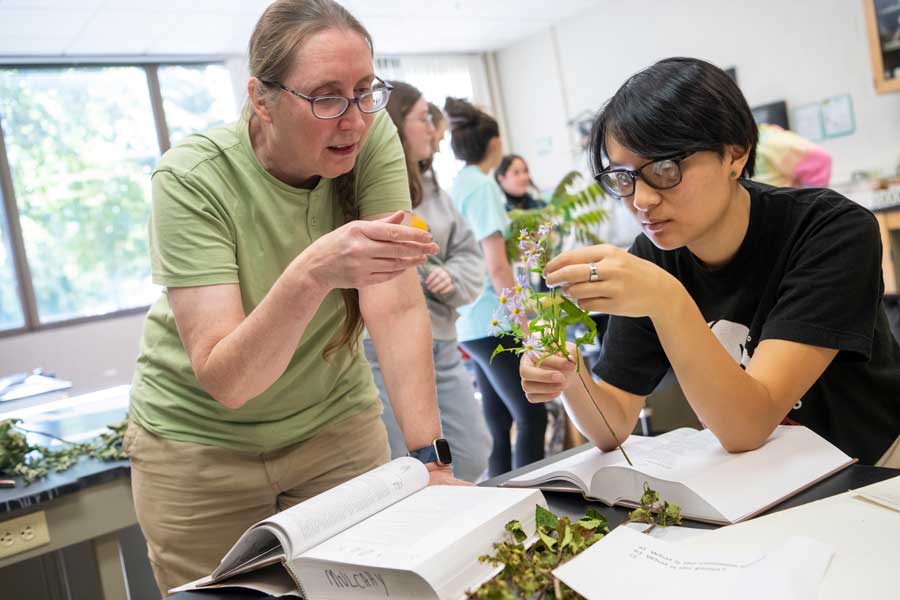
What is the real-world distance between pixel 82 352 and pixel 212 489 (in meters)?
4.81

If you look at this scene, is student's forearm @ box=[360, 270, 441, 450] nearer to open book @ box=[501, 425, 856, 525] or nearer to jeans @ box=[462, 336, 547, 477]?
open book @ box=[501, 425, 856, 525]

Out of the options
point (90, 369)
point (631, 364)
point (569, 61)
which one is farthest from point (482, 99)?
point (631, 364)

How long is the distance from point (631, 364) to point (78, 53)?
5404mm

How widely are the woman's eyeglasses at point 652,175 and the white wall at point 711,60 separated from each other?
4.69 m

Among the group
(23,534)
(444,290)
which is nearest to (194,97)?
(444,290)

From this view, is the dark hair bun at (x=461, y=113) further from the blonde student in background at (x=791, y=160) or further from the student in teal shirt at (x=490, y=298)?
the blonde student in background at (x=791, y=160)

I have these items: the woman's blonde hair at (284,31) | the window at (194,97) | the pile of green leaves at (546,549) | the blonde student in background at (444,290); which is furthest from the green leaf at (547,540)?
the window at (194,97)

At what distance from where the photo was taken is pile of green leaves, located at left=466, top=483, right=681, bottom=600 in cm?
74

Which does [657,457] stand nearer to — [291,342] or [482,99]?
[291,342]

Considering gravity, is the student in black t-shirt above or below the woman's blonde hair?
below

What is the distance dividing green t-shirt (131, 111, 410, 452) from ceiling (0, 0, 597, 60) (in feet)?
13.0

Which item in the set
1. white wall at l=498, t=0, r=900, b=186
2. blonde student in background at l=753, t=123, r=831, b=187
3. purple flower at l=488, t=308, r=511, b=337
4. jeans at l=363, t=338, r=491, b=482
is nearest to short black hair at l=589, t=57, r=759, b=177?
purple flower at l=488, t=308, r=511, b=337

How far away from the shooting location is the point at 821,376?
125 centimetres

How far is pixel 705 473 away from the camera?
1.00 m
